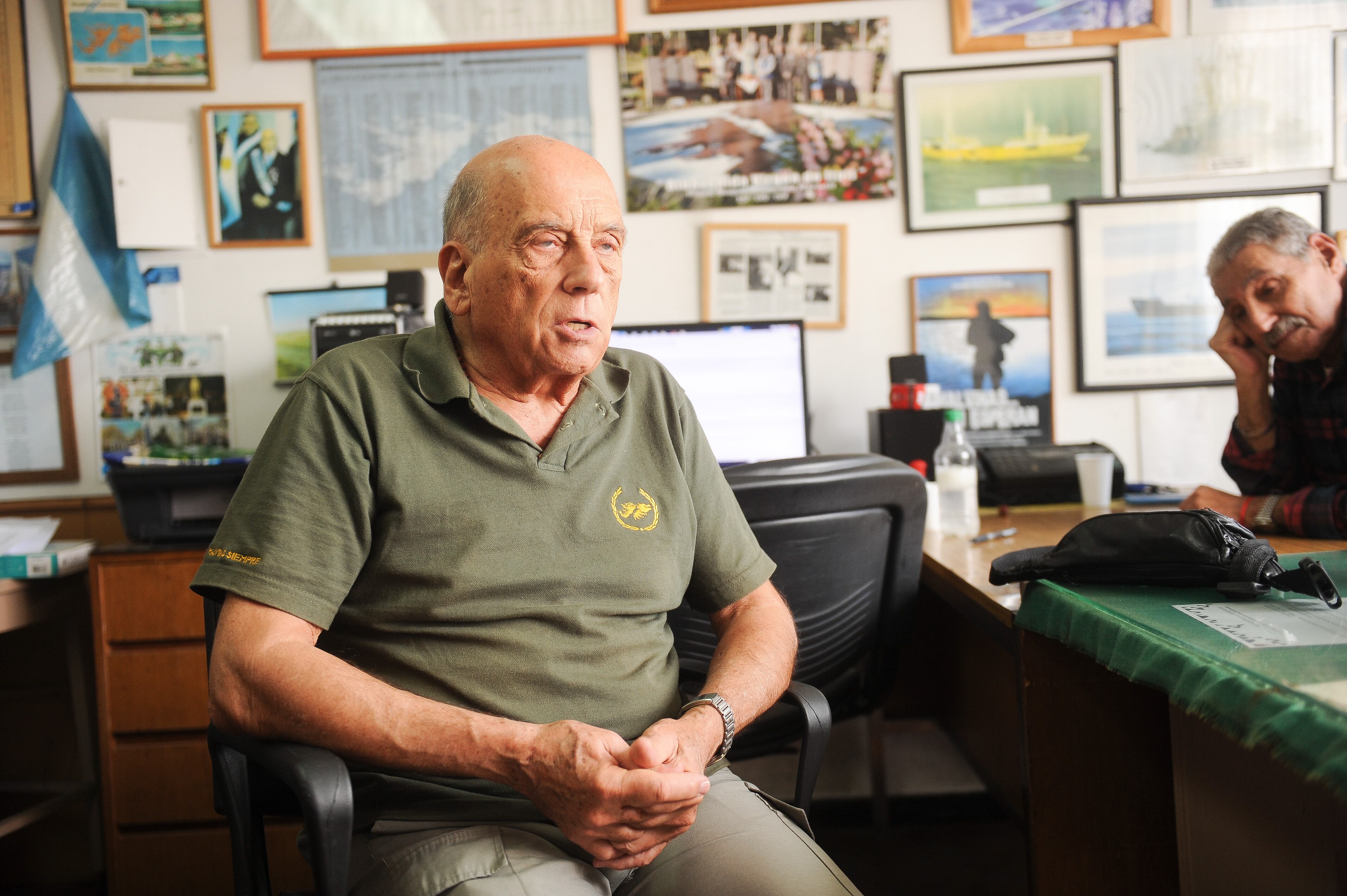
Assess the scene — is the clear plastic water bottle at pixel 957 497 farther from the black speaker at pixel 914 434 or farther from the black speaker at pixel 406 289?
the black speaker at pixel 406 289

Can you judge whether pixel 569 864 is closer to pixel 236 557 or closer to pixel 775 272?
pixel 236 557

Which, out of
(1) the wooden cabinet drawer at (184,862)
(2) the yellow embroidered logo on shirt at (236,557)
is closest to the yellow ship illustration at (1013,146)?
(2) the yellow embroidered logo on shirt at (236,557)

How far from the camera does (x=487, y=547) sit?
3.41 ft

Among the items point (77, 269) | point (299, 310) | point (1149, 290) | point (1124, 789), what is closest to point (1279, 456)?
point (1149, 290)

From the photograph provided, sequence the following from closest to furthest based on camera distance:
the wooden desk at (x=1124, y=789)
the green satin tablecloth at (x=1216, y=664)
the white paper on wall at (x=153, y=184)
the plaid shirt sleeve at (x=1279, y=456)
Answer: the green satin tablecloth at (x=1216, y=664) → the wooden desk at (x=1124, y=789) → the plaid shirt sleeve at (x=1279, y=456) → the white paper on wall at (x=153, y=184)

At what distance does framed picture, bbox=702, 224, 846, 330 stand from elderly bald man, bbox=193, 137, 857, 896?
1202 millimetres

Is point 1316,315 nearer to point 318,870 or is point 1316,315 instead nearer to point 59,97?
point 318,870

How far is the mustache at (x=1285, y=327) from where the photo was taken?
1.68 metres

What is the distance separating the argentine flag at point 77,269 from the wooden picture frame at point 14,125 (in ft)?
0.20

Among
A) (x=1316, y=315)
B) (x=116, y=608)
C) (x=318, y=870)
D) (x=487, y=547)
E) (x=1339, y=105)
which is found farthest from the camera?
(x=1339, y=105)

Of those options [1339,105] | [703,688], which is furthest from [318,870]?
[1339,105]

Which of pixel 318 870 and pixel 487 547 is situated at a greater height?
pixel 487 547

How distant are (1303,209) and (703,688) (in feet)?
7.44

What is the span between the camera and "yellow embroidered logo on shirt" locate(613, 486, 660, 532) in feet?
3.70
